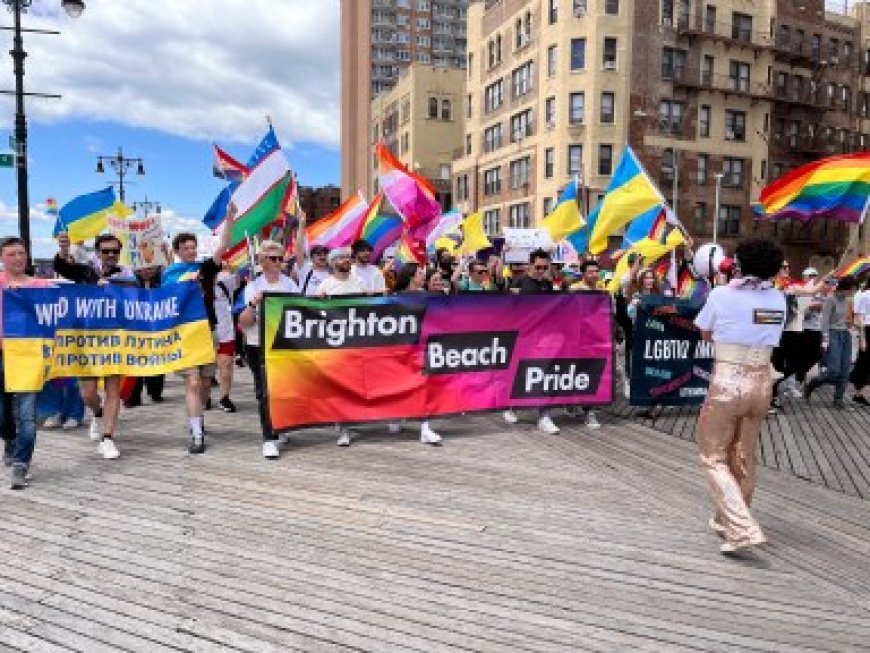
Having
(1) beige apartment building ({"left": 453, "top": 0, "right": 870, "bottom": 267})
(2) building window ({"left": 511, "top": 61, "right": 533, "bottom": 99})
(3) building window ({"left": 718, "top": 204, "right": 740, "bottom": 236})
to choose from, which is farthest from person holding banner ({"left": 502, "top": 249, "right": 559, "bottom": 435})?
(3) building window ({"left": 718, "top": 204, "right": 740, "bottom": 236})

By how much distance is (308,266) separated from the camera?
28.1 feet

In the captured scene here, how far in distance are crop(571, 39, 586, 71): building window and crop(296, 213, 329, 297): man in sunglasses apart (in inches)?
1390

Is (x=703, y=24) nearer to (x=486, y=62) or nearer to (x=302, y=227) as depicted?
(x=486, y=62)

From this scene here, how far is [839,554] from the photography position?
4.57 m

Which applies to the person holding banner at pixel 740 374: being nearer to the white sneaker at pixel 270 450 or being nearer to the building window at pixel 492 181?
the white sneaker at pixel 270 450

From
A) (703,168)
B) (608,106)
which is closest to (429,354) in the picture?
(608,106)

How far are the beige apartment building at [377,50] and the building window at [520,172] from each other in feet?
115

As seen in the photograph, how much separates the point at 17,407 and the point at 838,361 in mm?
10129

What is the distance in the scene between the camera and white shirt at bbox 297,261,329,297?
323 inches

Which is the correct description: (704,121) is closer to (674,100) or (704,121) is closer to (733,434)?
(674,100)

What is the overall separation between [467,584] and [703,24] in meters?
46.6

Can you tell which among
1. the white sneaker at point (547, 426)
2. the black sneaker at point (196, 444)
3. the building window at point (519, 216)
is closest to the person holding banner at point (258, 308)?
the black sneaker at point (196, 444)

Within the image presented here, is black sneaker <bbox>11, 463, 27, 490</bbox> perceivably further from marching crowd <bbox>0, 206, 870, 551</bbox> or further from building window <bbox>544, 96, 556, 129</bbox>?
building window <bbox>544, 96, 556, 129</bbox>

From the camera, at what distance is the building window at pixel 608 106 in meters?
40.2
